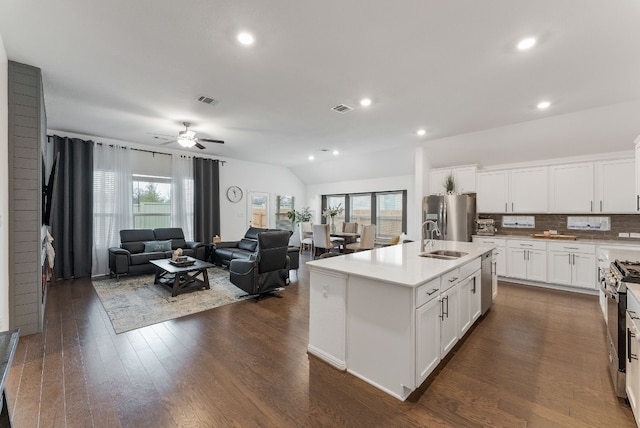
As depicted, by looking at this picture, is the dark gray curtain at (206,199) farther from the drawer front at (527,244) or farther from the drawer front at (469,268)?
the drawer front at (527,244)

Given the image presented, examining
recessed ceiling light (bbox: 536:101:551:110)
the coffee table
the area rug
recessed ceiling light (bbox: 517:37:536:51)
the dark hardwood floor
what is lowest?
the dark hardwood floor

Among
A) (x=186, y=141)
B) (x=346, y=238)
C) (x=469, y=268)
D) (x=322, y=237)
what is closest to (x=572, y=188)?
(x=469, y=268)

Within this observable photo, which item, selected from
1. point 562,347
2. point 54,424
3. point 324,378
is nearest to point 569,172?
point 562,347

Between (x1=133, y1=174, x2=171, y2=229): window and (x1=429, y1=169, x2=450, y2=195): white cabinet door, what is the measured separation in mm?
6182

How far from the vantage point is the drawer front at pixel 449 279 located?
2310 millimetres

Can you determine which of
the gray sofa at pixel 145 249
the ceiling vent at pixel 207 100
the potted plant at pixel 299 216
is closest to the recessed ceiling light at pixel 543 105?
the ceiling vent at pixel 207 100

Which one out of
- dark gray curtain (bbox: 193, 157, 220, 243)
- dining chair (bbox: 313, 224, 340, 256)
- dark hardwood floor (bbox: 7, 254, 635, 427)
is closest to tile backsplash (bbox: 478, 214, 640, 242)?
dark hardwood floor (bbox: 7, 254, 635, 427)

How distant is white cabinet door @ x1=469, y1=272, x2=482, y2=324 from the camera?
3.01 metres

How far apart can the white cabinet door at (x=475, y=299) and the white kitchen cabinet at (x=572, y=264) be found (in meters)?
2.54

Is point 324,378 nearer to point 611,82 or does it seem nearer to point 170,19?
point 170,19

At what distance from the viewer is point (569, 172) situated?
479 cm

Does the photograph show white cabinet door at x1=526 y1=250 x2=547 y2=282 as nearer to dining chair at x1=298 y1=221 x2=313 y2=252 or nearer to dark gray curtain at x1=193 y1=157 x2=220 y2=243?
dining chair at x1=298 y1=221 x2=313 y2=252

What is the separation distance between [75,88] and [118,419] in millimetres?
3794

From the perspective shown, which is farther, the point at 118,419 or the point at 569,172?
the point at 569,172
